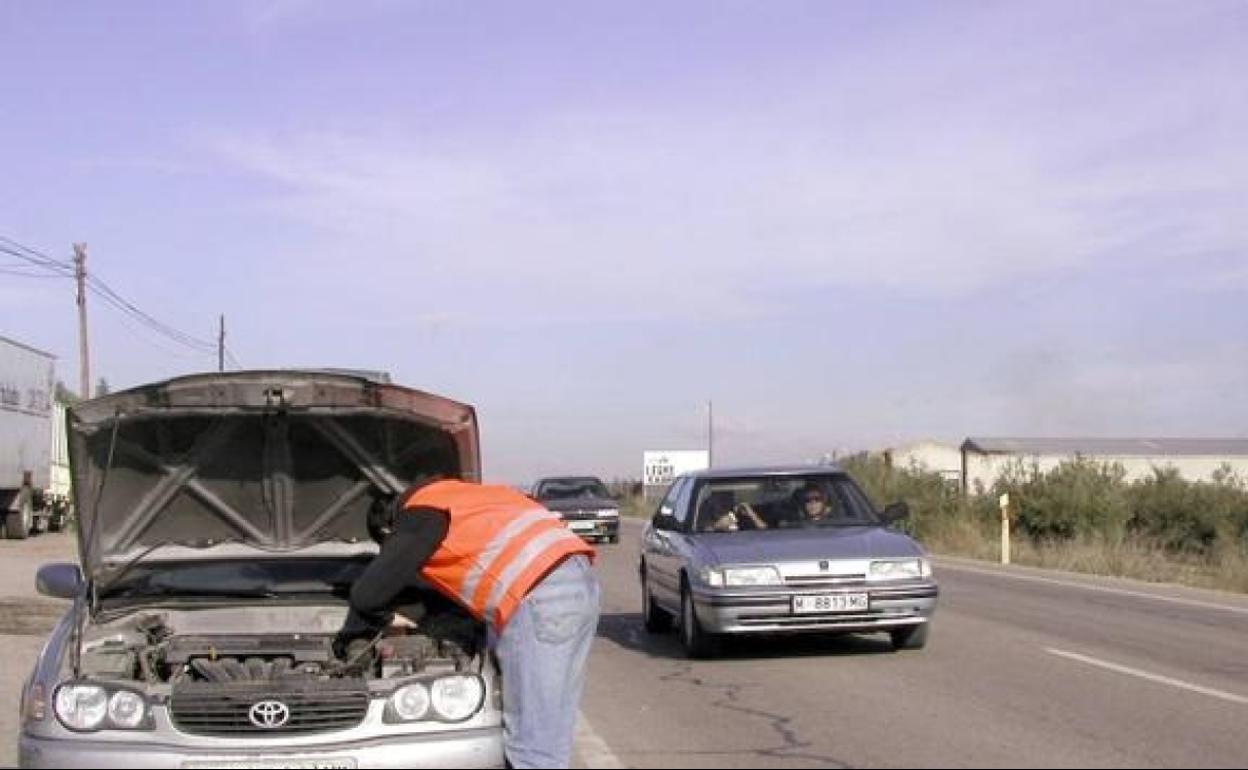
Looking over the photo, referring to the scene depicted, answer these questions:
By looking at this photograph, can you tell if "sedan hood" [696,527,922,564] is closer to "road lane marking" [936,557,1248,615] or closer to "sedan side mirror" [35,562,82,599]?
"sedan side mirror" [35,562,82,599]

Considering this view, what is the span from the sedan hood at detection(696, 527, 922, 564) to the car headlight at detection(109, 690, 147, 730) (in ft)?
20.5

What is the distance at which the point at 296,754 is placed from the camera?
18.8 feet

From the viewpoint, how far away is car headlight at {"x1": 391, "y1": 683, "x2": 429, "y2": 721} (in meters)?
5.91

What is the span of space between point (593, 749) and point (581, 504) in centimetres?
2416

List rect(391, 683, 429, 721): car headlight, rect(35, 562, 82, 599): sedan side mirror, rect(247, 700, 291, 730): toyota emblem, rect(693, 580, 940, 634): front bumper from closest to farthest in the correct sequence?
rect(247, 700, 291, 730): toyota emblem
rect(391, 683, 429, 721): car headlight
rect(35, 562, 82, 599): sedan side mirror
rect(693, 580, 940, 634): front bumper

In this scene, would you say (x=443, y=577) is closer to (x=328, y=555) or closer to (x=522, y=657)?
(x=522, y=657)

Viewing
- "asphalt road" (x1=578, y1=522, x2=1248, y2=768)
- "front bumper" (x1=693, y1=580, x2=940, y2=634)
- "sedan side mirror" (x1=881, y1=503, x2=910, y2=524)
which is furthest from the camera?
"sedan side mirror" (x1=881, y1=503, x2=910, y2=524)

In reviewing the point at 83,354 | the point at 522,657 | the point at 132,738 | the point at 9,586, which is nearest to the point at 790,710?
the point at 522,657

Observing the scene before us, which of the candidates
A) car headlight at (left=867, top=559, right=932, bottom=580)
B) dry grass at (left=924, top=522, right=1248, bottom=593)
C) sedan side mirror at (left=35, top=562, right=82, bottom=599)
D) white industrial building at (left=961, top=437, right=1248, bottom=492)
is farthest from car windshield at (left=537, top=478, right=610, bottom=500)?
white industrial building at (left=961, top=437, right=1248, bottom=492)

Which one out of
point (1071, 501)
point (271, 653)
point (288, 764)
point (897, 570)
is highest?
point (271, 653)

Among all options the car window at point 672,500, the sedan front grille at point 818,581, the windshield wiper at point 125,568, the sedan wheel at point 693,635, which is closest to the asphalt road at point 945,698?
the sedan wheel at point 693,635

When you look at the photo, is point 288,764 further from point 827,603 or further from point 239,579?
point 827,603

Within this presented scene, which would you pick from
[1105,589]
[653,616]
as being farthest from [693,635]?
[1105,589]

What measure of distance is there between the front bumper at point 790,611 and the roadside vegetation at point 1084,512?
18.3m
